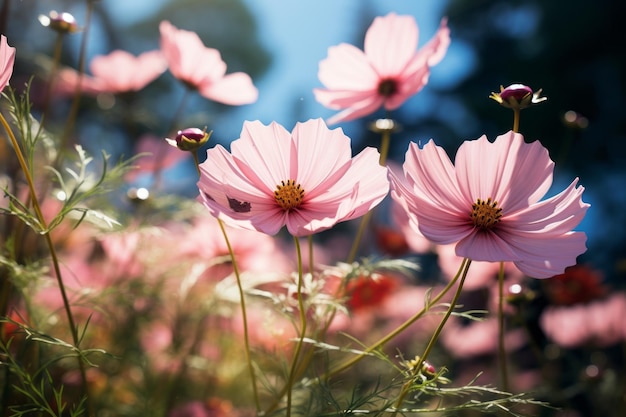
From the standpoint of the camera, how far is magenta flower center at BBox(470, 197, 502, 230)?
0.36m

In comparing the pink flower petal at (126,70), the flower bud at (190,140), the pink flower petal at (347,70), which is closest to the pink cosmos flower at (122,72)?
the pink flower petal at (126,70)

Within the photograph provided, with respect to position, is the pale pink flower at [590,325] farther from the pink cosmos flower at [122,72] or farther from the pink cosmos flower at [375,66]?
the pink cosmos flower at [122,72]

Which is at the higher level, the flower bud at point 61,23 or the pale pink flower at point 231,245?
the flower bud at point 61,23

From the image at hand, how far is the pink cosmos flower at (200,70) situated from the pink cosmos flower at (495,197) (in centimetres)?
25

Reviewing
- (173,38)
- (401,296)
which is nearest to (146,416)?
(173,38)

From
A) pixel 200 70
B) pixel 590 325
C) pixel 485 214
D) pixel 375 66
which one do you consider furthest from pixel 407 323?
pixel 590 325

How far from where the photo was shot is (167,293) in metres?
0.79

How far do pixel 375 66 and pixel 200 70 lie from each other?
19 centimetres

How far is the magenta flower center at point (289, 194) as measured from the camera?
A: 37 centimetres

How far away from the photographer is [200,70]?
0.62m

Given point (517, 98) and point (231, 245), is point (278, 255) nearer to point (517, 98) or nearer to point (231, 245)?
point (231, 245)

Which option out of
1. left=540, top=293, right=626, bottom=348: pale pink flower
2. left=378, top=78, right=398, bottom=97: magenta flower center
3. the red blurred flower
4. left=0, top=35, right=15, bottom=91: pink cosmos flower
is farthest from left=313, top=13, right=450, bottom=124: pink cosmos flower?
left=540, top=293, right=626, bottom=348: pale pink flower

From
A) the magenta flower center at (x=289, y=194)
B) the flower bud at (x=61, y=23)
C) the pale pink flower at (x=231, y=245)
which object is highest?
the flower bud at (x=61, y=23)

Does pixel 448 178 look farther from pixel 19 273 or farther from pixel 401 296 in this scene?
pixel 401 296
